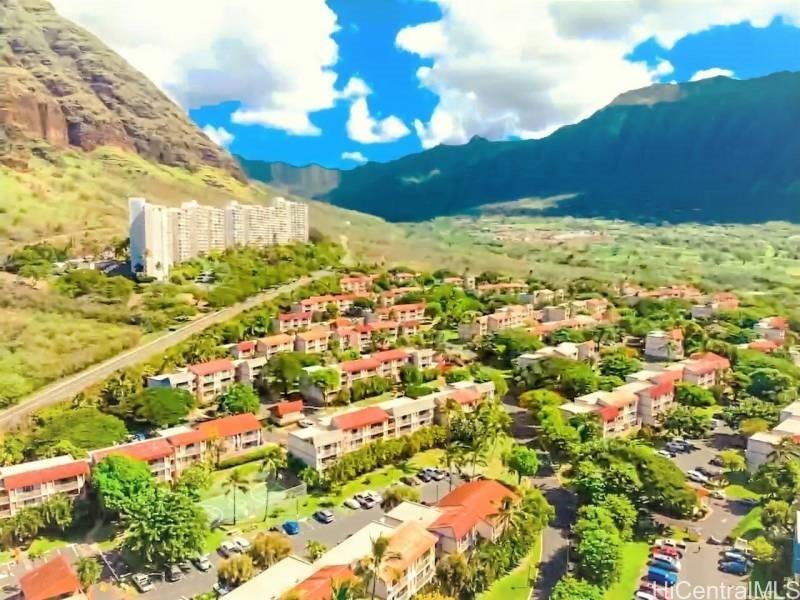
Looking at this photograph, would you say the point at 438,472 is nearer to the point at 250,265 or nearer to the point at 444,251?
the point at 250,265

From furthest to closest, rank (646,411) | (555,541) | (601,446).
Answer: (646,411), (601,446), (555,541)

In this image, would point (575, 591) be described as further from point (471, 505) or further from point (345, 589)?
point (345, 589)

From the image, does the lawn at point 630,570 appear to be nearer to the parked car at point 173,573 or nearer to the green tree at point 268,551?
the green tree at point 268,551

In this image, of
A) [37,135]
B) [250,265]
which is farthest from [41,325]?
[37,135]

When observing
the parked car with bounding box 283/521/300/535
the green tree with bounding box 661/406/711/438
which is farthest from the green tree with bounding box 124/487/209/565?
the green tree with bounding box 661/406/711/438

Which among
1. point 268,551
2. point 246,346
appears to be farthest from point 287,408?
point 268,551

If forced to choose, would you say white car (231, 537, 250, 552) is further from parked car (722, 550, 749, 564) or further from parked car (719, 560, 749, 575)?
parked car (722, 550, 749, 564)
